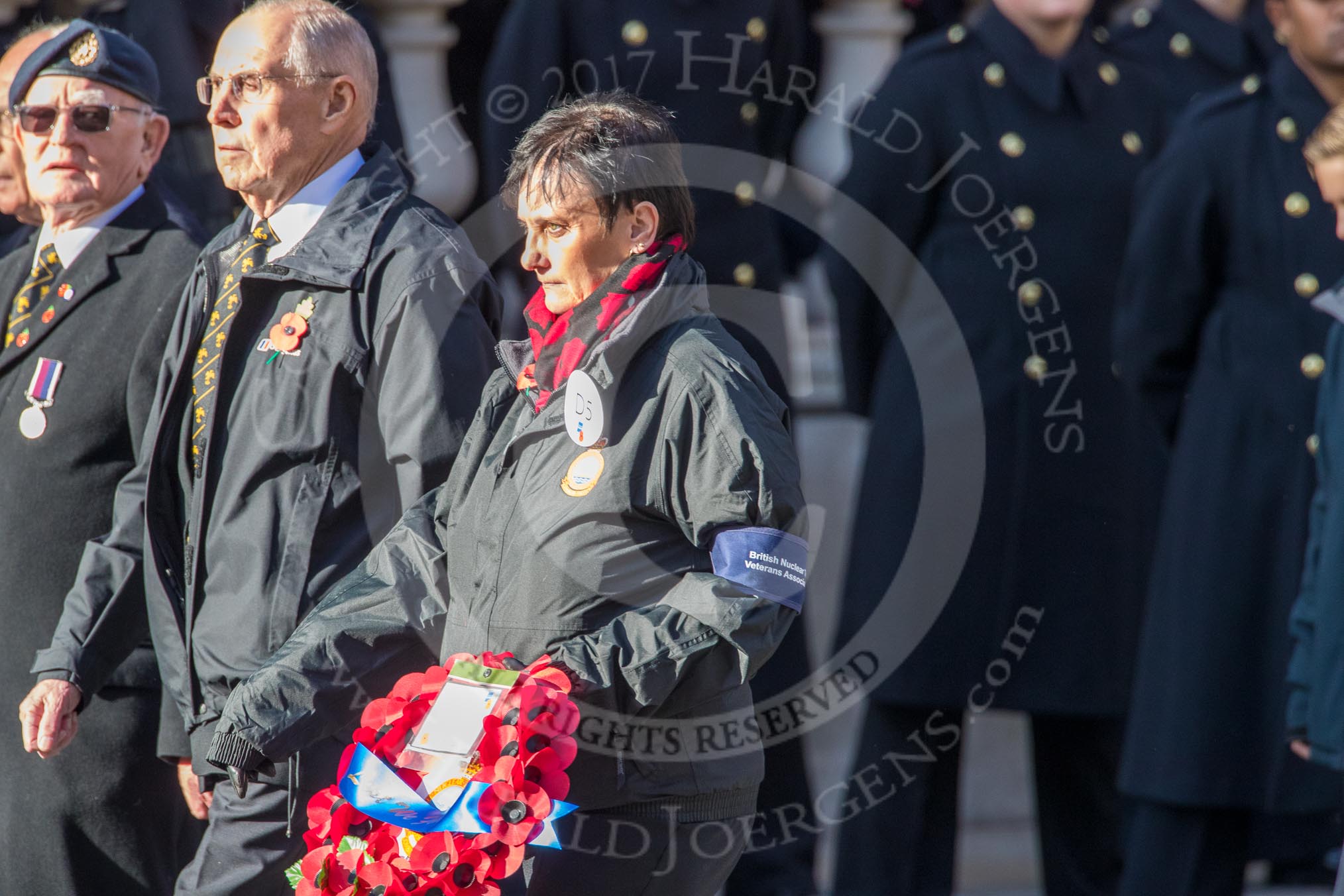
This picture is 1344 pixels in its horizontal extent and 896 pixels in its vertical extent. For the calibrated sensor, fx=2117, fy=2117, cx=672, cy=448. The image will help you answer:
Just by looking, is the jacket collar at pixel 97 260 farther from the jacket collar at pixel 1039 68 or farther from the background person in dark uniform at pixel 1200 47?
the background person in dark uniform at pixel 1200 47

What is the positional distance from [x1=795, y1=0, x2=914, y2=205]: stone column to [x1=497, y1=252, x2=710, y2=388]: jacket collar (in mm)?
2954

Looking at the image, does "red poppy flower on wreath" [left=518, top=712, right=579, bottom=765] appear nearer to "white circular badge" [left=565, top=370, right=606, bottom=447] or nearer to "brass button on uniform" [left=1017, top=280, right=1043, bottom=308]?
"white circular badge" [left=565, top=370, right=606, bottom=447]

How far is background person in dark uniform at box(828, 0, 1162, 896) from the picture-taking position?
4699 millimetres

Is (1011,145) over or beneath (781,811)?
over

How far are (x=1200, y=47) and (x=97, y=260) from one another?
316cm

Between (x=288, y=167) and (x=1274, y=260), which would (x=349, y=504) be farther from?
(x=1274, y=260)

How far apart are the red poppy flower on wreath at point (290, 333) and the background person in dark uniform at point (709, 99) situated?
163 centimetres

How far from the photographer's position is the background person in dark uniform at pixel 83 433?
3682mm

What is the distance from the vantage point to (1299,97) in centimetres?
443

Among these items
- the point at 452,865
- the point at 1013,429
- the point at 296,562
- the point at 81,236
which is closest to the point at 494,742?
the point at 452,865

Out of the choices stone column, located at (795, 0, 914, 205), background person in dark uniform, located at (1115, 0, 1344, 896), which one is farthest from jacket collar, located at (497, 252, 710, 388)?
stone column, located at (795, 0, 914, 205)

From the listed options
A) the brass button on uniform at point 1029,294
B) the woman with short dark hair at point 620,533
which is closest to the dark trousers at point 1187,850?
the brass button on uniform at point 1029,294

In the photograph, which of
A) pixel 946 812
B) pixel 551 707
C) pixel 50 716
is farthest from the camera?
pixel 946 812

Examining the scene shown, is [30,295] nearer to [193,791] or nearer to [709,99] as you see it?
[193,791]
